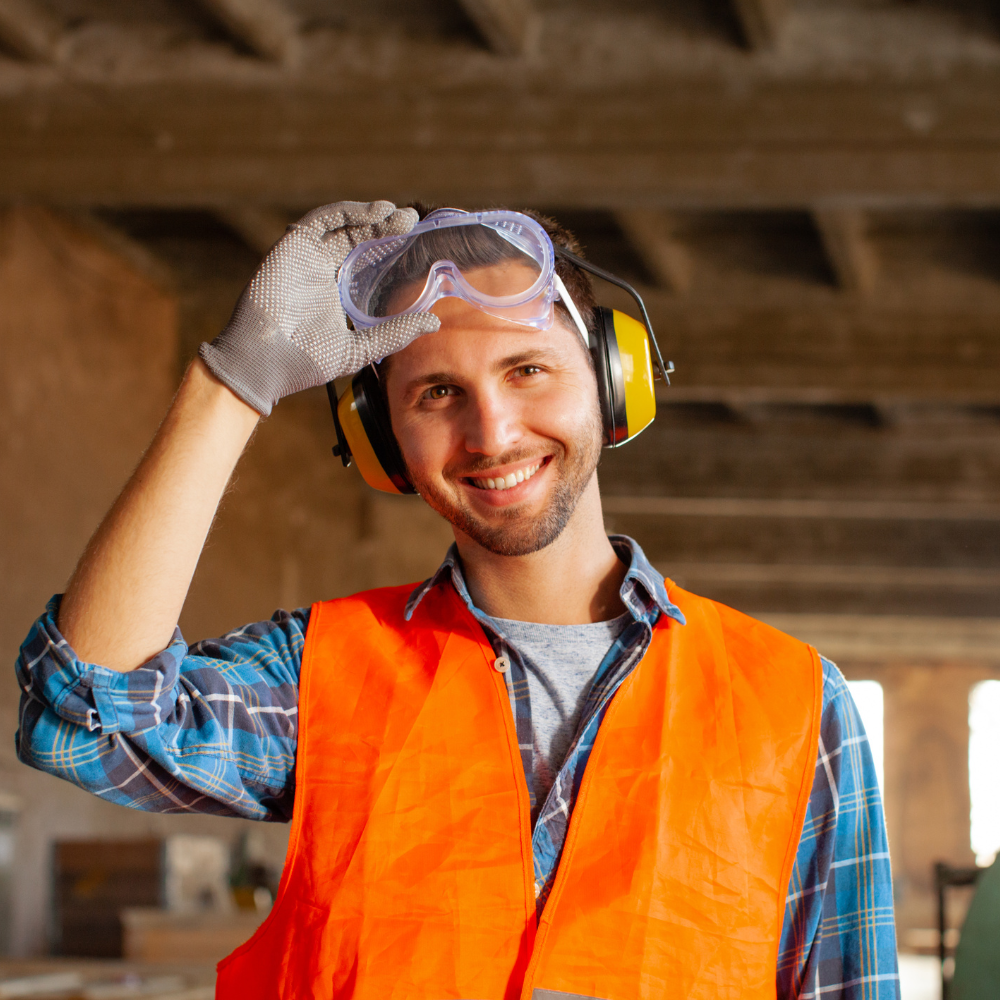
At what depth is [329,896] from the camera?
1.48 metres

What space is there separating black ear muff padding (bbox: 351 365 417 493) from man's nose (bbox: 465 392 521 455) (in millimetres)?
175

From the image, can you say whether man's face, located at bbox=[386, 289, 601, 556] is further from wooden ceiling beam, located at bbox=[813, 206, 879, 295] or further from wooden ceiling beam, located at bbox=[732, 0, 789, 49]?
wooden ceiling beam, located at bbox=[813, 206, 879, 295]

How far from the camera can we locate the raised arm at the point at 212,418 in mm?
1349

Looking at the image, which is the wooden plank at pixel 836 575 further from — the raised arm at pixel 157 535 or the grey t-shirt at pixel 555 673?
the raised arm at pixel 157 535

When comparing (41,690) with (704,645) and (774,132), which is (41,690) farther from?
(774,132)

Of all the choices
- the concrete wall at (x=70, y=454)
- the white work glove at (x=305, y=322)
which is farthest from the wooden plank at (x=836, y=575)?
the white work glove at (x=305, y=322)

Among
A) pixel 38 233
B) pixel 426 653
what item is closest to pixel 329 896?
pixel 426 653

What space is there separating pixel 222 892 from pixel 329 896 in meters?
4.38

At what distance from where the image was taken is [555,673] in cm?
166

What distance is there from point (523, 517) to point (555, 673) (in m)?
0.22

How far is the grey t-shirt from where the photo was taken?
1586 millimetres

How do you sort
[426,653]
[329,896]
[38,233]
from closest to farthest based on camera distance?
[329,896], [426,653], [38,233]

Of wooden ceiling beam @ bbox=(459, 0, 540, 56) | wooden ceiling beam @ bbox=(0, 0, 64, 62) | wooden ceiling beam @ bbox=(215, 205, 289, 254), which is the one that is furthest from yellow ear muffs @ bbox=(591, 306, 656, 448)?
wooden ceiling beam @ bbox=(215, 205, 289, 254)

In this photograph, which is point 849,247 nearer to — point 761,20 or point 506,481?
point 761,20
